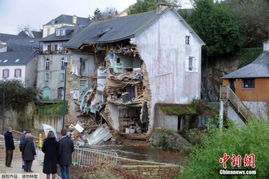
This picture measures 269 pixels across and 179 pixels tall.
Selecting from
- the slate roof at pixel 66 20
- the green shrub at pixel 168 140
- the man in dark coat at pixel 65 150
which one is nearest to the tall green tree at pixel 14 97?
the green shrub at pixel 168 140

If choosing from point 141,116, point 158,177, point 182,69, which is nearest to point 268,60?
point 182,69

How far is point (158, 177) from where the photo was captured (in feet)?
69.1

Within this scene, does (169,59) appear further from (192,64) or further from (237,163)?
(237,163)

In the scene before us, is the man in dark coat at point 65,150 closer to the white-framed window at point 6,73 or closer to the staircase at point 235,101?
the staircase at point 235,101

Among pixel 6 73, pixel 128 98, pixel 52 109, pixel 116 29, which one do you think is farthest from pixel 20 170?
pixel 6 73

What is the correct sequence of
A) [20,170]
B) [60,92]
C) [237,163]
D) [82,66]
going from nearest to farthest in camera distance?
[237,163]
[20,170]
[82,66]
[60,92]

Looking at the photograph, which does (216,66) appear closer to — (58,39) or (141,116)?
(141,116)

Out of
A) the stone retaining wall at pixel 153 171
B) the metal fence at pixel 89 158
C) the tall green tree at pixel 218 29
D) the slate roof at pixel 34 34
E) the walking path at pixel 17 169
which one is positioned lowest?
the stone retaining wall at pixel 153 171

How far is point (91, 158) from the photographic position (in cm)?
2247

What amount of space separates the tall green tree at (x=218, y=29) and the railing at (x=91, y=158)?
30.9 m

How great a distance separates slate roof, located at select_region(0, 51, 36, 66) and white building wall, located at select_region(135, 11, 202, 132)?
24.6 m

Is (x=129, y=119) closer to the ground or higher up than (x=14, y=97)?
closer to the ground

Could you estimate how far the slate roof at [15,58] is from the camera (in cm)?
6419

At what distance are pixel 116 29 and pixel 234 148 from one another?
34078 mm
